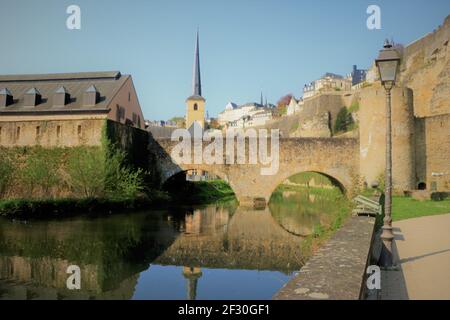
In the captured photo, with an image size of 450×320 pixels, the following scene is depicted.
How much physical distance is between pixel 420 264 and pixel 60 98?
2673cm

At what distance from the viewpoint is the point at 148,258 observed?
9.59 meters

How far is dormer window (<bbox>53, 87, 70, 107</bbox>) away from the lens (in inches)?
1065

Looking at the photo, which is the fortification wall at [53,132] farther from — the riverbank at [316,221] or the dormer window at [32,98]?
the riverbank at [316,221]

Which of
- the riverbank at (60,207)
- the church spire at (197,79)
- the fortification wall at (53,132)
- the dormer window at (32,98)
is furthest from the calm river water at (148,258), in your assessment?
the church spire at (197,79)

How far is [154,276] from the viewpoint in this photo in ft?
26.6

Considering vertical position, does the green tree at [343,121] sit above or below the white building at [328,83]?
below

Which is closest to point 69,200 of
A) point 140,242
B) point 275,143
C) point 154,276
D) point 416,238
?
point 140,242

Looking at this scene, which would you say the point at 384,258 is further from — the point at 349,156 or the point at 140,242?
the point at 349,156

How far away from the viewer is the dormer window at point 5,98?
Answer: 27734 millimetres

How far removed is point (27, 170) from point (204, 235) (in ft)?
39.5

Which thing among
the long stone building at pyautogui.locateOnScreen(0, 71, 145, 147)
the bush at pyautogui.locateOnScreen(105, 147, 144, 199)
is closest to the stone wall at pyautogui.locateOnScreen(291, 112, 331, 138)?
the long stone building at pyautogui.locateOnScreen(0, 71, 145, 147)

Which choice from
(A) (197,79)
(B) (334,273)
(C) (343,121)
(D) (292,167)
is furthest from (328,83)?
(B) (334,273)

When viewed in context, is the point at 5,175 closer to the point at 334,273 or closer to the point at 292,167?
the point at 292,167

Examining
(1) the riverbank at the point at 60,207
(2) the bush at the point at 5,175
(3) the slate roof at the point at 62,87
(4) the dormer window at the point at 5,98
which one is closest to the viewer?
(1) the riverbank at the point at 60,207
